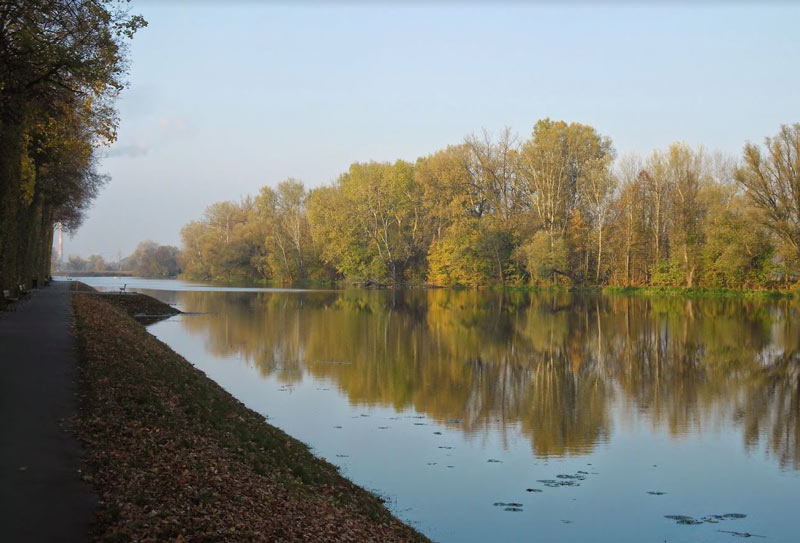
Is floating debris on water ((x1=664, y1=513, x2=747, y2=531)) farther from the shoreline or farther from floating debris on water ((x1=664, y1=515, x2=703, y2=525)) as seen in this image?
the shoreline

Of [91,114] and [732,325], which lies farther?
[732,325]

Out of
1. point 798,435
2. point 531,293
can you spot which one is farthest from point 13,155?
point 531,293

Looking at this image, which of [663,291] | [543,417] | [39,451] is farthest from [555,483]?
[663,291]

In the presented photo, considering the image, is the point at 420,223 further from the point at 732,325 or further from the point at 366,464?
the point at 366,464

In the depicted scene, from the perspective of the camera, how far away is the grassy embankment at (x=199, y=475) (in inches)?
276

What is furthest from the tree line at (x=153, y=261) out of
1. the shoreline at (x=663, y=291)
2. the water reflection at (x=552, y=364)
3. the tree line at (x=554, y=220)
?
the water reflection at (x=552, y=364)

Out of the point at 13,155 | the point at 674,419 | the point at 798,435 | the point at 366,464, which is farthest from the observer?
the point at 13,155

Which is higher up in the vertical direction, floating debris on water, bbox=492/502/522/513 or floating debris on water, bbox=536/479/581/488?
floating debris on water, bbox=536/479/581/488

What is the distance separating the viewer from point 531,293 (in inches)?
2837

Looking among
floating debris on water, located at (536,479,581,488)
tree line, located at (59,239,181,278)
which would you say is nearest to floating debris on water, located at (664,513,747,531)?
floating debris on water, located at (536,479,581,488)

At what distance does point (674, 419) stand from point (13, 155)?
65.8 ft

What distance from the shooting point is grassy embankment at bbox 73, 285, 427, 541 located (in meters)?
7.00

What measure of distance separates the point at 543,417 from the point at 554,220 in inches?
2404

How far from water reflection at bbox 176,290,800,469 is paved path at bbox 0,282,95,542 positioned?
24.2 feet
